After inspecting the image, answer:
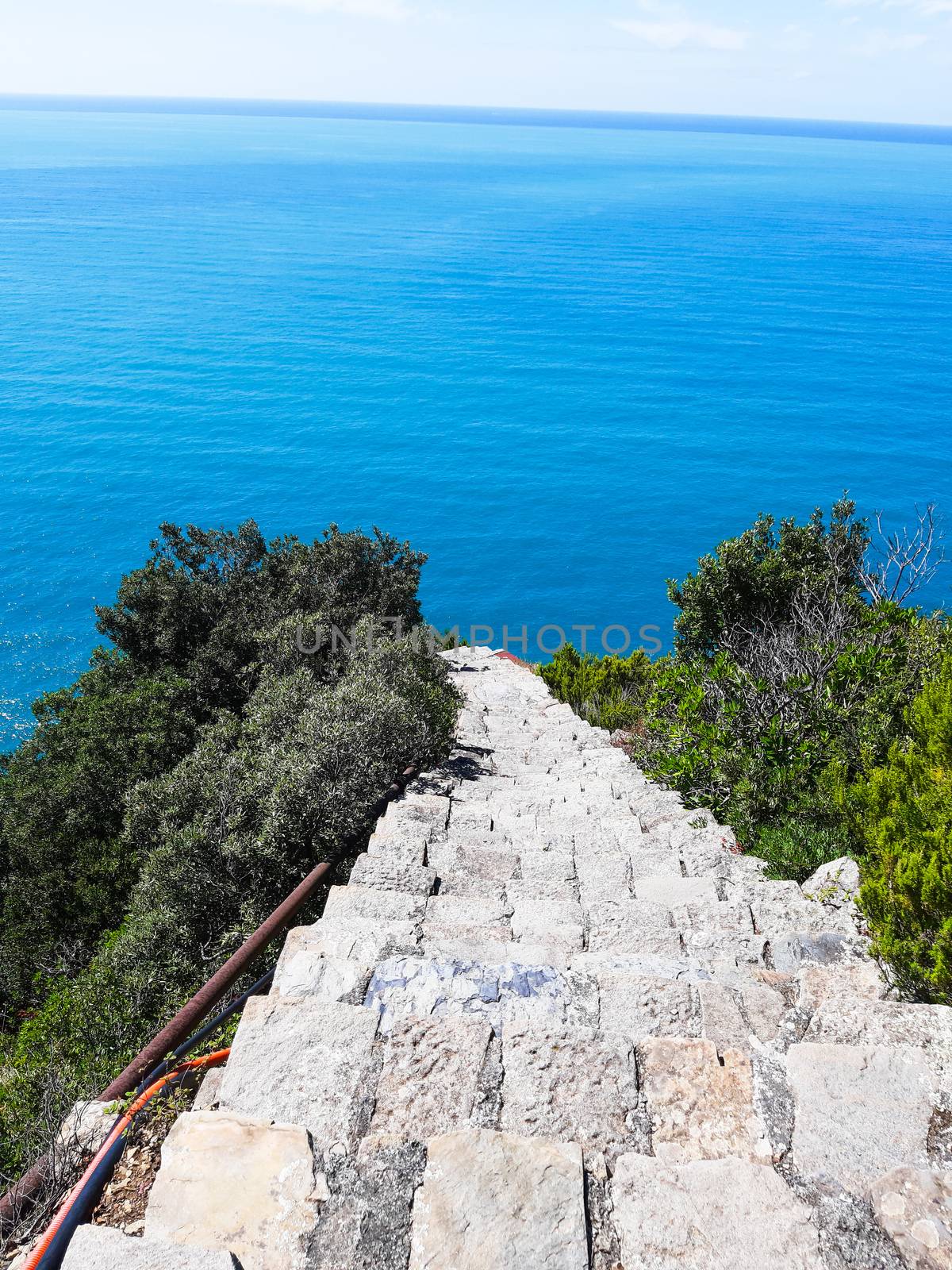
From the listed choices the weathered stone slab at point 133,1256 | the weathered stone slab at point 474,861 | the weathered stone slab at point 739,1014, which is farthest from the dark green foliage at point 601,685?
the weathered stone slab at point 133,1256

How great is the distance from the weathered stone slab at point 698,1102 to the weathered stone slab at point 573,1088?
9 centimetres

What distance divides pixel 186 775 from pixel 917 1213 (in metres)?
7.25

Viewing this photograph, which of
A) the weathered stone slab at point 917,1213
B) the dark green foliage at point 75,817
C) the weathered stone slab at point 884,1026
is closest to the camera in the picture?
the weathered stone slab at point 917,1213

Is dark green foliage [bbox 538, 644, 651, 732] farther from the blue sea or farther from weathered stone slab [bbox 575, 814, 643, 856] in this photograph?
the blue sea

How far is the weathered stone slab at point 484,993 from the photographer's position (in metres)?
3.96

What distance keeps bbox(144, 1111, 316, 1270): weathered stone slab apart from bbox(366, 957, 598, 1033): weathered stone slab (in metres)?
0.75

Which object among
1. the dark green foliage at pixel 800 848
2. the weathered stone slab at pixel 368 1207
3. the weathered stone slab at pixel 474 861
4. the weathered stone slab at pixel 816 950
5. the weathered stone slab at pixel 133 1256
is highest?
the dark green foliage at pixel 800 848

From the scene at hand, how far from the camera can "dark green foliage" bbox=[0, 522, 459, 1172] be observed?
244 inches

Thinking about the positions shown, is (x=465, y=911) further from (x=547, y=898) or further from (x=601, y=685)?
(x=601, y=685)

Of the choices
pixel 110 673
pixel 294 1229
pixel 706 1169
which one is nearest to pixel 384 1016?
pixel 294 1229

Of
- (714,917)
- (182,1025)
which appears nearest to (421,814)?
(714,917)

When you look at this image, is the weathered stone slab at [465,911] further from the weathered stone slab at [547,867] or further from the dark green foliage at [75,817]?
the dark green foliage at [75,817]

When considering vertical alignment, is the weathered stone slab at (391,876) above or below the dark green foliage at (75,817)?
below

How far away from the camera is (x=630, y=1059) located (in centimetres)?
362
